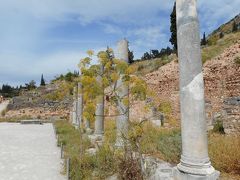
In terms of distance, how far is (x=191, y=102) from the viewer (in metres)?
4.68

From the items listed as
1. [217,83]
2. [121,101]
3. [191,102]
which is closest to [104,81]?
[121,101]

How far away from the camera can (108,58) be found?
7.73 meters

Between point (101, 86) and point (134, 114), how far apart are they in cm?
1359

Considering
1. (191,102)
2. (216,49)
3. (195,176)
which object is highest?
(216,49)

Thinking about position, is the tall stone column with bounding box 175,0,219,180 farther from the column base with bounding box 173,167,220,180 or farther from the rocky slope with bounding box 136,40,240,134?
the rocky slope with bounding box 136,40,240,134

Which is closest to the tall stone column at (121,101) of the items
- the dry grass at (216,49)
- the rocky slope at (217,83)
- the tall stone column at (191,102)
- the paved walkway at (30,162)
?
the paved walkway at (30,162)

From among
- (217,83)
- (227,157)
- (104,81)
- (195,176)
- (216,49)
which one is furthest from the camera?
(216,49)

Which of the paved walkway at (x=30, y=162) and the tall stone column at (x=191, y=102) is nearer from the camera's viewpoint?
the tall stone column at (x=191, y=102)

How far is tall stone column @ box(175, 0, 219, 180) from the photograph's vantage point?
446 centimetres

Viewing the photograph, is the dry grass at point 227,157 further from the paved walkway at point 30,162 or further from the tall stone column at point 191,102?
the paved walkway at point 30,162

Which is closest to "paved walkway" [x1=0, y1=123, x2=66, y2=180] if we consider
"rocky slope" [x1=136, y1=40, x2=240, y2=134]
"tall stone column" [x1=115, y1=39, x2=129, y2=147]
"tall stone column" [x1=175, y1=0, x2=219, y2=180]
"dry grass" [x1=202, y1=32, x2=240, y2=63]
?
"tall stone column" [x1=115, y1=39, x2=129, y2=147]

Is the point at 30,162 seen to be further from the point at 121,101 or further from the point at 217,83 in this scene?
the point at 217,83

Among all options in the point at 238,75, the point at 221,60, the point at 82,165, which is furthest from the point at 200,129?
the point at 221,60

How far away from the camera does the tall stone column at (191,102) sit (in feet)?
14.6
